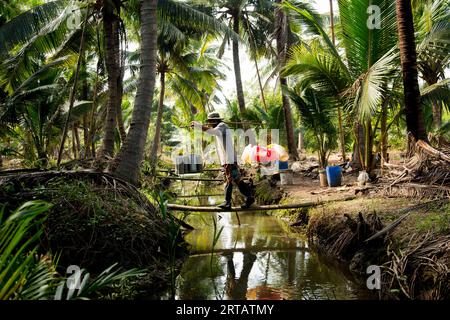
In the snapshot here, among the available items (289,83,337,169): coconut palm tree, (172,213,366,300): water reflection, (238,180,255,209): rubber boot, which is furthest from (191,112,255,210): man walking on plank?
(289,83,337,169): coconut palm tree

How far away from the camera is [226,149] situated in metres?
6.86

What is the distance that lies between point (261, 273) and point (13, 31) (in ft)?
26.7

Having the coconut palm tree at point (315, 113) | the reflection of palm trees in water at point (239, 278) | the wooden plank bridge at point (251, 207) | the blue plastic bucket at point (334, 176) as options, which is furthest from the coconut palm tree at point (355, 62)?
the reflection of palm trees in water at point (239, 278)

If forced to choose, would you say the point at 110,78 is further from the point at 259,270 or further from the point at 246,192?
the point at 259,270

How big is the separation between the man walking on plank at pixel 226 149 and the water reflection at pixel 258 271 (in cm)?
86

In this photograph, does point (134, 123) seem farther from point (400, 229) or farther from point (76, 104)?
point (76, 104)

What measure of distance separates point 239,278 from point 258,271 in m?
0.42

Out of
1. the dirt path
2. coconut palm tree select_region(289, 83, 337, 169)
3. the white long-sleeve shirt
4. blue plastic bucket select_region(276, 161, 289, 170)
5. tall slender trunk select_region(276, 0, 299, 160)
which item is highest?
tall slender trunk select_region(276, 0, 299, 160)

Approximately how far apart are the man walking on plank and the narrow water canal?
86 cm

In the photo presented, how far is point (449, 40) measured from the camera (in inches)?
283

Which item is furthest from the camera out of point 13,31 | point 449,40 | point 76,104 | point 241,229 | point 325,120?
point 76,104

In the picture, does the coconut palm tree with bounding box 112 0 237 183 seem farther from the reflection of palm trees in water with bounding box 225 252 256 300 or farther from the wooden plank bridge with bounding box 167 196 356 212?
the reflection of palm trees in water with bounding box 225 252 256 300

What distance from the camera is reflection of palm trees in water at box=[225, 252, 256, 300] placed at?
4.94m
